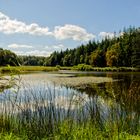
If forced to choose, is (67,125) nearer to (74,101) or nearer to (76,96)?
(74,101)

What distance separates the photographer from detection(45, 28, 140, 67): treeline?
85500 mm

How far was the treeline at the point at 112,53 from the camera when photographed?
85500 mm

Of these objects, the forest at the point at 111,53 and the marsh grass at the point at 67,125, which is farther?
the forest at the point at 111,53

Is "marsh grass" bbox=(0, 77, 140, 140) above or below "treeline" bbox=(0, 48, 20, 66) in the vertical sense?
below

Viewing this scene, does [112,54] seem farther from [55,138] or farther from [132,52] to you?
[55,138]

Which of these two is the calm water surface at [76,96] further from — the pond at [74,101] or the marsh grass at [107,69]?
the marsh grass at [107,69]

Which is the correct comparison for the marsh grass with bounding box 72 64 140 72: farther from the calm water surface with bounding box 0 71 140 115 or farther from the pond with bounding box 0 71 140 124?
the pond with bounding box 0 71 140 124

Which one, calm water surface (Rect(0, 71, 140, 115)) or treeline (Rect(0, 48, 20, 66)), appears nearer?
treeline (Rect(0, 48, 20, 66))

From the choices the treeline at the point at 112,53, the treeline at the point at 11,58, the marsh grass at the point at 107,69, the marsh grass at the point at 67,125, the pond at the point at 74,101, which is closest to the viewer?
the marsh grass at the point at 67,125

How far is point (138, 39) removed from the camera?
84.9 m

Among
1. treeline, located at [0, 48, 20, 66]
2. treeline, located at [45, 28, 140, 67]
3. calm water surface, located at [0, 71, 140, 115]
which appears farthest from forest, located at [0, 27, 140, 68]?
treeline, located at [0, 48, 20, 66]

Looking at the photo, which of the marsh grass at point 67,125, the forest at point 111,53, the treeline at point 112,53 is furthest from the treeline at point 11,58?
the treeline at point 112,53

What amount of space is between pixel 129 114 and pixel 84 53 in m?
110

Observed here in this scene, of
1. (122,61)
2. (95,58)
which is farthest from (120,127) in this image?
(95,58)
